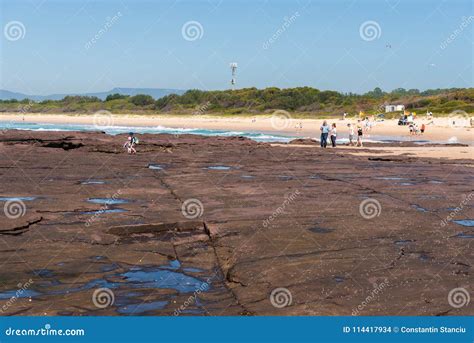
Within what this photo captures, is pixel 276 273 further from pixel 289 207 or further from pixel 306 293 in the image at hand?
pixel 289 207

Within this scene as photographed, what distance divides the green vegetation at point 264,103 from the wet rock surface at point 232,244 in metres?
63.4

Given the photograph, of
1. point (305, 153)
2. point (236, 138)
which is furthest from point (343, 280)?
point (236, 138)

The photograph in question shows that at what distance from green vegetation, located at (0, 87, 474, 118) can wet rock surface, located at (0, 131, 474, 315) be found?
63390mm

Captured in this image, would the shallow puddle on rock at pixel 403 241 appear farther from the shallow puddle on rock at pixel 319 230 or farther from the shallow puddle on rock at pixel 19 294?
the shallow puddle on rock at pixel 19 294

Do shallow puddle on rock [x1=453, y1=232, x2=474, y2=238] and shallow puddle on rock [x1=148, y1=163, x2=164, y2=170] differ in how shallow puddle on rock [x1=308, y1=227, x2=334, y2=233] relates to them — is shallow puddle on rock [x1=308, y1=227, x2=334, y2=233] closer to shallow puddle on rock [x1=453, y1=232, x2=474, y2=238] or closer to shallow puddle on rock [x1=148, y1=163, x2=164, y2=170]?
shallow puddle on rock [x1=453, y1=232, x2=474, y2=238]

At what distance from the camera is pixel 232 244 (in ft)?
35.7

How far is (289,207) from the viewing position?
14.6 metres

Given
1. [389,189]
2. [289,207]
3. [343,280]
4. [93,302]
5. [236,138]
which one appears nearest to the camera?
[93,302]

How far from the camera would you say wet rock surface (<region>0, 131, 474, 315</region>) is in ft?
26.2

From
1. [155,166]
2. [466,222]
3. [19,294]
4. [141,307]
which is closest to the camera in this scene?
[141,307]

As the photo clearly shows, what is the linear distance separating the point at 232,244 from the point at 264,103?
9789cm

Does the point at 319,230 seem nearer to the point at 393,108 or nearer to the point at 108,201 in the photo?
the point at 108,201

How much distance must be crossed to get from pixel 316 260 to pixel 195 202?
19.7 ft

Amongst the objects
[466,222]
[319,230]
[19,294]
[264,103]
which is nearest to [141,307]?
[19,294]
